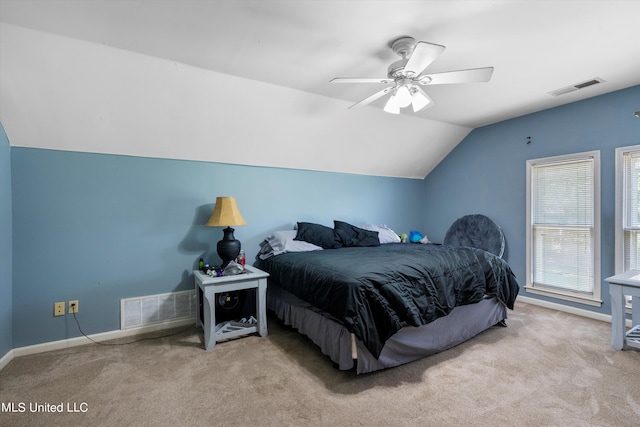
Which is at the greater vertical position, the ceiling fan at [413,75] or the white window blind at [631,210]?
the ceiling fan at [413,75]

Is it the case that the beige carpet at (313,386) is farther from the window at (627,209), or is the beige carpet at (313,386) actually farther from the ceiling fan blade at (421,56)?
the ceiling fan blade at (421,56)

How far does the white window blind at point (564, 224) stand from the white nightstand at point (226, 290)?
346 cm

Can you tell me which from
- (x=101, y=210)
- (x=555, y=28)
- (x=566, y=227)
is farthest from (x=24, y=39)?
(x=566, y=227)

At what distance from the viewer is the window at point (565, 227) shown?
129 inches

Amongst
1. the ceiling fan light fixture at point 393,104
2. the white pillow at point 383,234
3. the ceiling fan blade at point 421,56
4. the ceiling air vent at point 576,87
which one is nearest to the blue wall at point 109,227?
the white pillow at point 383,234

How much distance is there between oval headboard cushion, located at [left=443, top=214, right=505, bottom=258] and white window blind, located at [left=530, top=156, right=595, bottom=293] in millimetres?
410

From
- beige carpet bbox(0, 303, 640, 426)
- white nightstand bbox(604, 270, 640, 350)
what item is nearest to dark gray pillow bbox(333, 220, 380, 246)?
beige carpet bbox(0, 303, 640, 426)

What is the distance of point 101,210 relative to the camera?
2.76 m

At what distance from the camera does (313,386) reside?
1980 millimetres

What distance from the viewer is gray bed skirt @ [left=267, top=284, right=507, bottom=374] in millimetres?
2053

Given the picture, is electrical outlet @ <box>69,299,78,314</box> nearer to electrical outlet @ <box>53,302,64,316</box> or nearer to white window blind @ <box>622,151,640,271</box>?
electrical outlet @ <box>53,302,64,316</box>

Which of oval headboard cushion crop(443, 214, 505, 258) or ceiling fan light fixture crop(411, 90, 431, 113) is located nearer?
ceiling fan light fixture crop(411, 90, 431, 113)

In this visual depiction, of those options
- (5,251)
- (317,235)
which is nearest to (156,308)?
(5,251)

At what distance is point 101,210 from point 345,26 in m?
2.64
